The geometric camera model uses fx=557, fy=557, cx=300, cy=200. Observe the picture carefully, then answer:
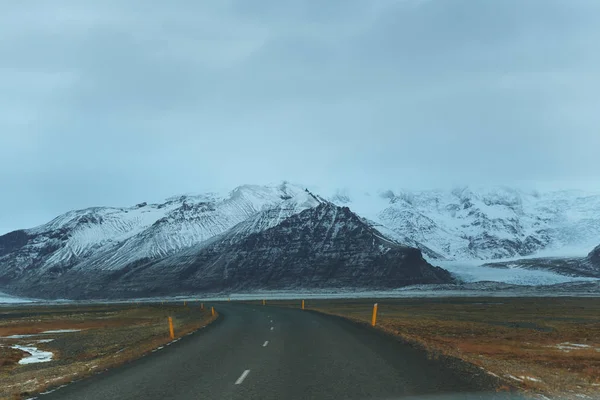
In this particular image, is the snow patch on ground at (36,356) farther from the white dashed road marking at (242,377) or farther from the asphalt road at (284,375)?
the white dashed road marking at (242,377)

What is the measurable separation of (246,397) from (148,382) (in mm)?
4123

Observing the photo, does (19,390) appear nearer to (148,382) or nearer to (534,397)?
(148,382)

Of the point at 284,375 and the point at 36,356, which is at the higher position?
the point at 284,375

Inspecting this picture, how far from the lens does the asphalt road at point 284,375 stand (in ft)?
46.4

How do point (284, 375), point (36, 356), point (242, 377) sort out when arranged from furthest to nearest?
point (36, 356) < point (284, 375) < point (242, 377)

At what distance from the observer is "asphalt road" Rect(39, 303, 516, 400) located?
1413 centimetres

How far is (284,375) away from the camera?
17.0 m

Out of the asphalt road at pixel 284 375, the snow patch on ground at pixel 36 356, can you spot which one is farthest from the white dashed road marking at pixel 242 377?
the snow patch on ground at pixel 36 356

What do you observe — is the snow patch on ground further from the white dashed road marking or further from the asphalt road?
the white dashed road marking

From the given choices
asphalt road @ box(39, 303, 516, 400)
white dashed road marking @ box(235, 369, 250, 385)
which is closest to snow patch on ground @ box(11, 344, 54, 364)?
asphalt road @ box(39, 303, 516, 400)

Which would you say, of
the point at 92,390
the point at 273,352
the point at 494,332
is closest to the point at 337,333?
the point at 273,352

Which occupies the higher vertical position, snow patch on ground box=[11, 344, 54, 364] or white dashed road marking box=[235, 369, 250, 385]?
white dashed road marking box=[235, 369, 250, 385]

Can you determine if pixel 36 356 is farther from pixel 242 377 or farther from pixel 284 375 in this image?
pixel 284 375

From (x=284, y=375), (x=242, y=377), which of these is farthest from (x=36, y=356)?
(x=284, y=375)
